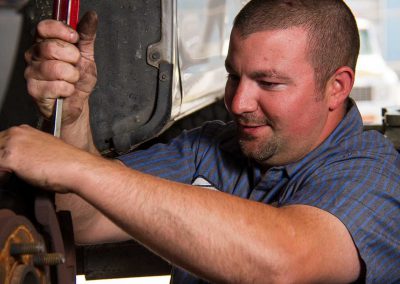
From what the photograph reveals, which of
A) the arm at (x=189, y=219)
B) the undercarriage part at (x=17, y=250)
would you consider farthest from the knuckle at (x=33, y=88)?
the undercarriage part at (x=17, y=250)

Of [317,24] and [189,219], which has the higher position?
[317,24]

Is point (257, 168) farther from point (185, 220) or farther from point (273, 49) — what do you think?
point (185, 220)

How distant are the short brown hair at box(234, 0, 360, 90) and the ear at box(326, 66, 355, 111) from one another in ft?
0.05

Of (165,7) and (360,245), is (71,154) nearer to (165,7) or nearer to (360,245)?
(360,245)

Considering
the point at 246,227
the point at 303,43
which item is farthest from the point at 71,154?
the point at 303,43

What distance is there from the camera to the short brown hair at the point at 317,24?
1484 millimetres

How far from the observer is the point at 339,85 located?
5.07 ft

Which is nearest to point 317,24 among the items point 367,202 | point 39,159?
point 367,202

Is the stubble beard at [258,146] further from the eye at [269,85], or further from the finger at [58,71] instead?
the finger at [58,71]

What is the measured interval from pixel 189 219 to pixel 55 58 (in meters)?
0.37

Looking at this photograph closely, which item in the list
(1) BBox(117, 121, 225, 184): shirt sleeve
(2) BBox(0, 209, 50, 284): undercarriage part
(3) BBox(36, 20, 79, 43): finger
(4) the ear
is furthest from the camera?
(1) BBox(117, 121, 225, 184): shirt sleeve

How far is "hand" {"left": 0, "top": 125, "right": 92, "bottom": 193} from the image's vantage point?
1.06 meters

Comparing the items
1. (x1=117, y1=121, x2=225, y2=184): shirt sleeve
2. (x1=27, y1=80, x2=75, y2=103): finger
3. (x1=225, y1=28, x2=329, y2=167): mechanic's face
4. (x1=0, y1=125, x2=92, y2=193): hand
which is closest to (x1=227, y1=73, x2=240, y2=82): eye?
(x1=225, y1=28, x2=329, y2=167): mechanic's face

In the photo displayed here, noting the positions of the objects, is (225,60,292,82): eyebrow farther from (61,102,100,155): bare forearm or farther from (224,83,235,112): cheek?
(61,102,100,155): bare forearm
